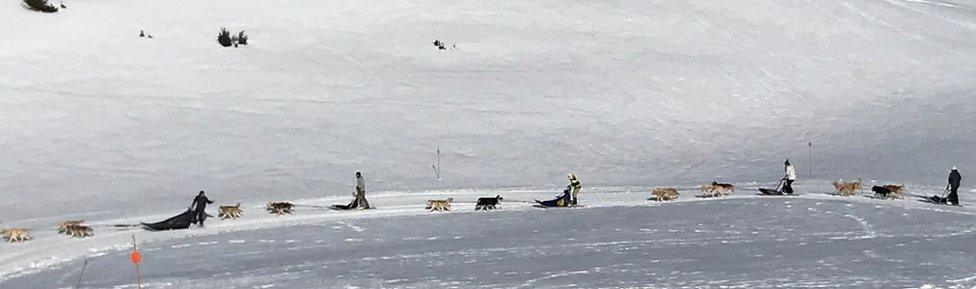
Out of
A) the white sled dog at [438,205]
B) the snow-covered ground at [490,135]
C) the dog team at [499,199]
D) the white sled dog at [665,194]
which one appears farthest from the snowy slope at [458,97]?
the white sled dog at [438,205]

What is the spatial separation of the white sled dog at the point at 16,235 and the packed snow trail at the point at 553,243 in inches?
15.0

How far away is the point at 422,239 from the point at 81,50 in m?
17.1

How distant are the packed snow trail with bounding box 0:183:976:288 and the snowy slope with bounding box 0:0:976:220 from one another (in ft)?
11.7

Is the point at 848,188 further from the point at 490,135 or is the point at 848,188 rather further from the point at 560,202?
the point at 490,135

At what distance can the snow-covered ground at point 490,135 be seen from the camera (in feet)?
60.5

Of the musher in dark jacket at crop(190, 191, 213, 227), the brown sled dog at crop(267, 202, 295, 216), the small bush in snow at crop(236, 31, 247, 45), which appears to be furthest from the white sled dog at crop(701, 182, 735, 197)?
the small bush in snow at crop(236, 31, 247, 45)

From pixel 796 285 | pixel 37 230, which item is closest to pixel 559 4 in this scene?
pixel 37 230

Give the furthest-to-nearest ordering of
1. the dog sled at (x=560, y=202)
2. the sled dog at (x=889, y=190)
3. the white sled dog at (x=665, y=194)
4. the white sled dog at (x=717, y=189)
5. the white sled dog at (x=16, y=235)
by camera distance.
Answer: the white sled dog at (x=717, y=189), the white sled dog at (x=665, y=194), the sled dog at (x=889, y=190), the dog sled at (x=560, y=202), the white sled dog at (x=16, y=235)

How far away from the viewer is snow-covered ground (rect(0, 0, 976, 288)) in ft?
60.5

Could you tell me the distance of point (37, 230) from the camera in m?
21.1

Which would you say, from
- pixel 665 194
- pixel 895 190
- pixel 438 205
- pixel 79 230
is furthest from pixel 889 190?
pixel 79 230

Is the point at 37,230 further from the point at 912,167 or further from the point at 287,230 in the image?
the point at 912,167

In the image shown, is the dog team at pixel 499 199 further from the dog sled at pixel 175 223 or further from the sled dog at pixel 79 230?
the dog sled at pixel 175 223

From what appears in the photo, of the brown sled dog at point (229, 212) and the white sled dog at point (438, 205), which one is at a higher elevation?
the white sled dog at point (438, 205)
